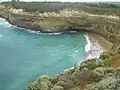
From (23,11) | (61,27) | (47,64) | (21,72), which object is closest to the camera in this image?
(21,72)

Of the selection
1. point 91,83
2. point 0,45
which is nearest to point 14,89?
point 91,83

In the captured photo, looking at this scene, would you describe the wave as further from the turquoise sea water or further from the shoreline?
the shoreline

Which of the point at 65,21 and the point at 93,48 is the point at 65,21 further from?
the point at 93,48

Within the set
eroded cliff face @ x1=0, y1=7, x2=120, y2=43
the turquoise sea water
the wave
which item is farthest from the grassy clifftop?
the turquoise sea water

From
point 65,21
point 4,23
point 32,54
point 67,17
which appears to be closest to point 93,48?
point 32,54

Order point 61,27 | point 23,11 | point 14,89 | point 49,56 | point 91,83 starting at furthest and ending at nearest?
point 23,11 < point 61,27 < point 49,56 < point 14,89 < point 91,83

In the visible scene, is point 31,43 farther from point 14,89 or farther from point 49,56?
point 14,89
